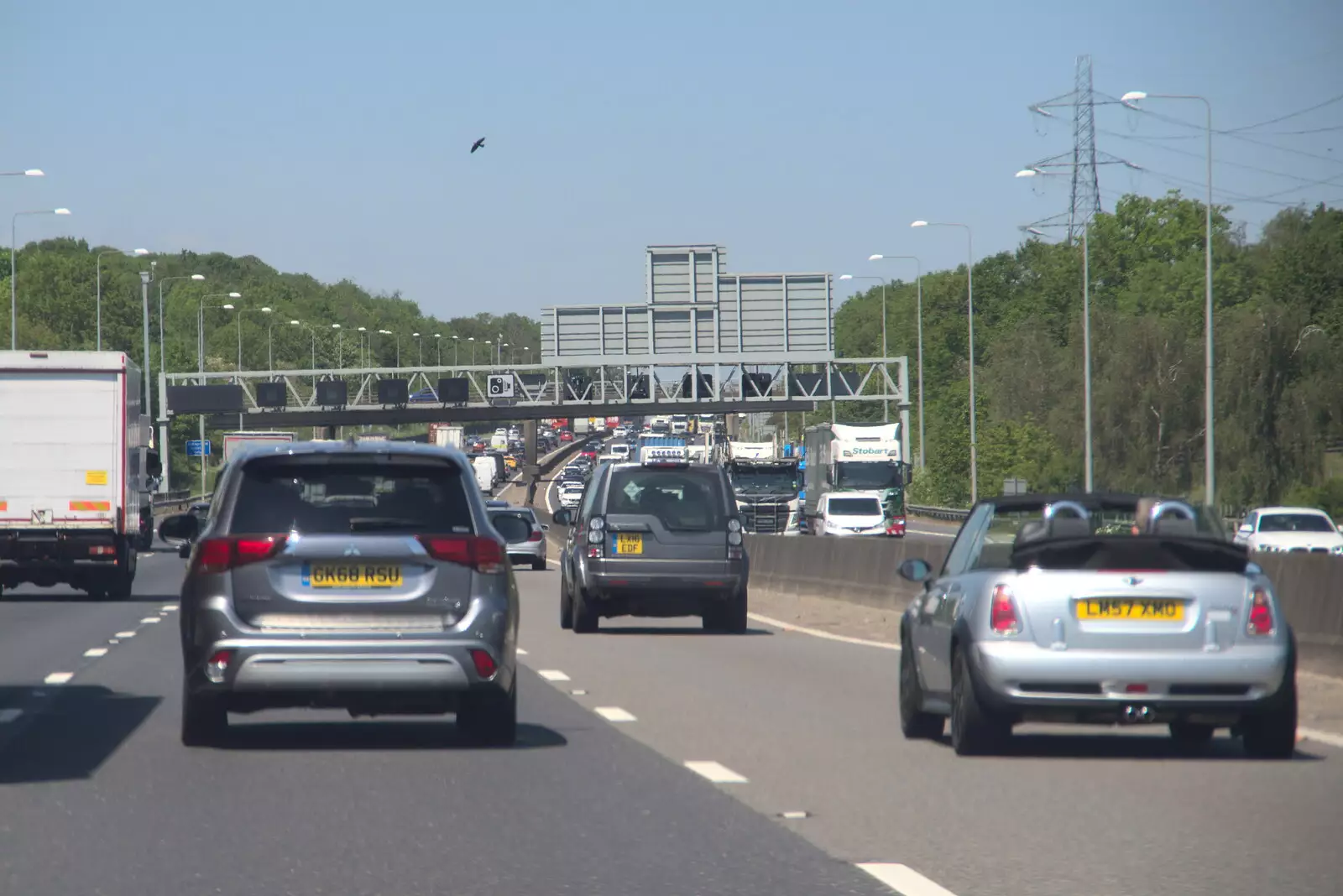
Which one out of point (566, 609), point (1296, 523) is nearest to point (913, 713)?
point (566, 609)

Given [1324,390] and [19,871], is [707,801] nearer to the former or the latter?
[19,871]

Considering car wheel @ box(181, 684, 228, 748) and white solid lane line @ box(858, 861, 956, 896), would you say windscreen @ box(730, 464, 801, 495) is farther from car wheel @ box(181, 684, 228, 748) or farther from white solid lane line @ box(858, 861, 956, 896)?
white solid lane line @ box(858, 861, 956, 896)

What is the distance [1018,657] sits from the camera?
11156mm

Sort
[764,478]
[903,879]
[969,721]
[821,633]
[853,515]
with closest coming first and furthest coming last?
1. [903,879]
2. [969,721]
3. [821,633]
4. [853,515]
5. [764,478]

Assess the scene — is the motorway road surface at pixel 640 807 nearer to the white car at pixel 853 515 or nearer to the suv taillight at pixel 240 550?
the suv taillight at pixel 240 550

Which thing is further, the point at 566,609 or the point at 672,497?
the point at 566,609

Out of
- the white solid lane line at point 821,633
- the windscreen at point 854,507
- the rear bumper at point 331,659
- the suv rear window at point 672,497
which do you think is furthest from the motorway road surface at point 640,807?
the windscreen at point 854,507

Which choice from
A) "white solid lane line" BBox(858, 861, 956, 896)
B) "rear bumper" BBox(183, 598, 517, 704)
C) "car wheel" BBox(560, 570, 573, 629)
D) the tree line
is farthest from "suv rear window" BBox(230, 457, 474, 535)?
the tree line

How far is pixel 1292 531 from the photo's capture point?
4366 cm

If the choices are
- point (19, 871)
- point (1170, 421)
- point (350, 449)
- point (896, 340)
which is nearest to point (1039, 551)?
point (350, 449)

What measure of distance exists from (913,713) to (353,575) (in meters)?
3.23

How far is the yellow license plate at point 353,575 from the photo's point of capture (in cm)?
1166

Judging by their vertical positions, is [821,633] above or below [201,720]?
below

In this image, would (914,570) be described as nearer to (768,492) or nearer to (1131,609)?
(1131,609)
